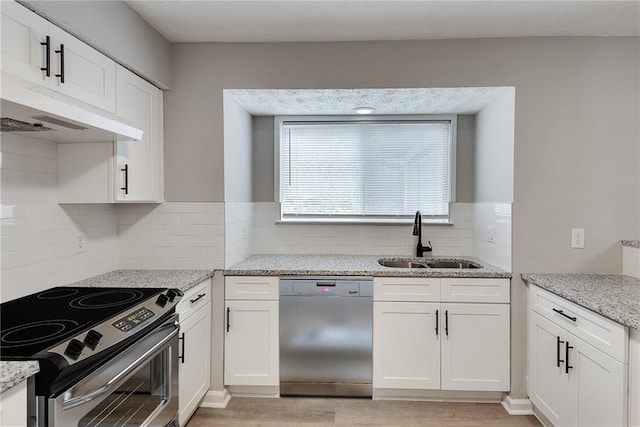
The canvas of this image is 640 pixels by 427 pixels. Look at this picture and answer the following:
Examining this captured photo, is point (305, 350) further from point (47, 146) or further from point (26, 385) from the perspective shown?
point (47, 146)

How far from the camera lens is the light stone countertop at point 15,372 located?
1.02m

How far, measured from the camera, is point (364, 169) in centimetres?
334

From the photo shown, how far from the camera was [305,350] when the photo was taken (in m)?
2.59

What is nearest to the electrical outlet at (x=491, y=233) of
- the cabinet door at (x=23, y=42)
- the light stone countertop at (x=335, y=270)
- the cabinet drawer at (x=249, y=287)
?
the light stone countertop at (x=335, y=270)

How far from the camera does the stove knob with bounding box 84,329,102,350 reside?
4.34 feet

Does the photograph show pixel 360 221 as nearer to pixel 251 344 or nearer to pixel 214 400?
pixel 251 344

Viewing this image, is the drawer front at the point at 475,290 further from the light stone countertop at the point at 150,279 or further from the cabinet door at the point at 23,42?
the cabinet door at the point at 23,42

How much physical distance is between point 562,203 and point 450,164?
988mm

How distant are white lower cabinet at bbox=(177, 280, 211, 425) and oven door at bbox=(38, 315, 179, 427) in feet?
0.60

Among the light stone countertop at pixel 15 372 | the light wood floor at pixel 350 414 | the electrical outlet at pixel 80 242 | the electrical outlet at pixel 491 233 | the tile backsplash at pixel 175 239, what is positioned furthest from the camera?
the electrical outlet at pixel 491 233

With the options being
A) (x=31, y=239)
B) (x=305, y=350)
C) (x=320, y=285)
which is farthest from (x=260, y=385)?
(x=31, y=239)

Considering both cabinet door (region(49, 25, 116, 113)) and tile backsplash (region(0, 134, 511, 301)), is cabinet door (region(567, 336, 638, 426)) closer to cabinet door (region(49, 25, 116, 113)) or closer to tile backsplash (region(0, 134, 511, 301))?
tile backsplash (region(0, 134, 511, 301))

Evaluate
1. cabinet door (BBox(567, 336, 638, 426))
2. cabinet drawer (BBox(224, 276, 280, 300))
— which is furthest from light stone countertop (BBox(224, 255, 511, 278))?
cabinet door (BBox(567, 336, 638, 426))

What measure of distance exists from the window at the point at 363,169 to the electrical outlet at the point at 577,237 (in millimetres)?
1011
